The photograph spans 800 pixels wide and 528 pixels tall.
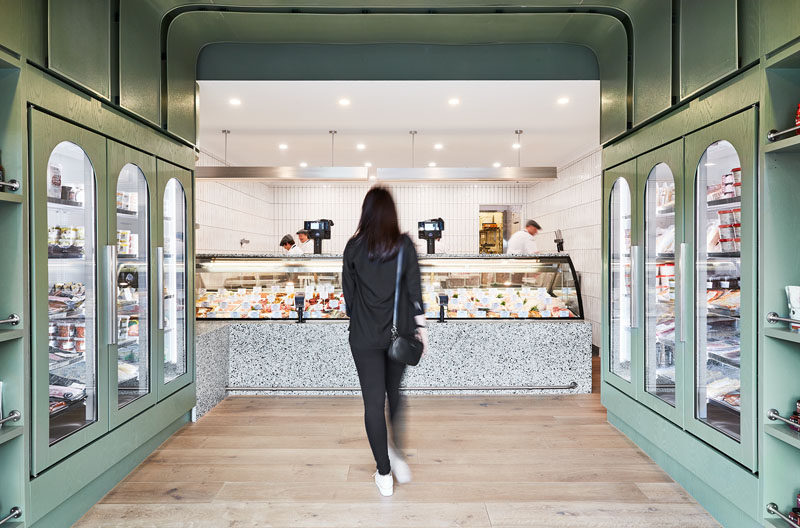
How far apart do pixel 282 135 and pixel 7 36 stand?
4.25m

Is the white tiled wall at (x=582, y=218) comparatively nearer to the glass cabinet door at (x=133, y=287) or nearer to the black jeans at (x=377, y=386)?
the black jeans at (x=377, y=386)

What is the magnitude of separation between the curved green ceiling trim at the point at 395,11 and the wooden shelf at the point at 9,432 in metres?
1.74

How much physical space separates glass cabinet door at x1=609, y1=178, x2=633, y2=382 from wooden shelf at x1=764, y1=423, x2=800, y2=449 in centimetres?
134

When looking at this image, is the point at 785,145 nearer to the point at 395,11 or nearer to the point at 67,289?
the point at 395,11

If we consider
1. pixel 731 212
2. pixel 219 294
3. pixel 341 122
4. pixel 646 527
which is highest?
pixel 341 122

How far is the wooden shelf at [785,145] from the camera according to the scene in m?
1.86

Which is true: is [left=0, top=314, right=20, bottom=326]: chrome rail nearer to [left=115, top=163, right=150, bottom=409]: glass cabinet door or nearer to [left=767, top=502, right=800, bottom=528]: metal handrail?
[left=115, top=163, right=150, bottom=409]: glass cabinet door

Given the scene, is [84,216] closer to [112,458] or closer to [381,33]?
[112,458]

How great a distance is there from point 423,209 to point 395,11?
20.7 feet

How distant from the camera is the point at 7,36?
6.22 ft

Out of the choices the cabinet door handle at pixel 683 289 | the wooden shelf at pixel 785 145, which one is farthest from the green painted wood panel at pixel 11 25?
the cabinet door handle at pixel 683 289

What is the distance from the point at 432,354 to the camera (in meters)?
4.39

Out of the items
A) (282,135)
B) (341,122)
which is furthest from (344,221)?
(341,122)

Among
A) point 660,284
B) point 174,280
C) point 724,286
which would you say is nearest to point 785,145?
point 724,286
